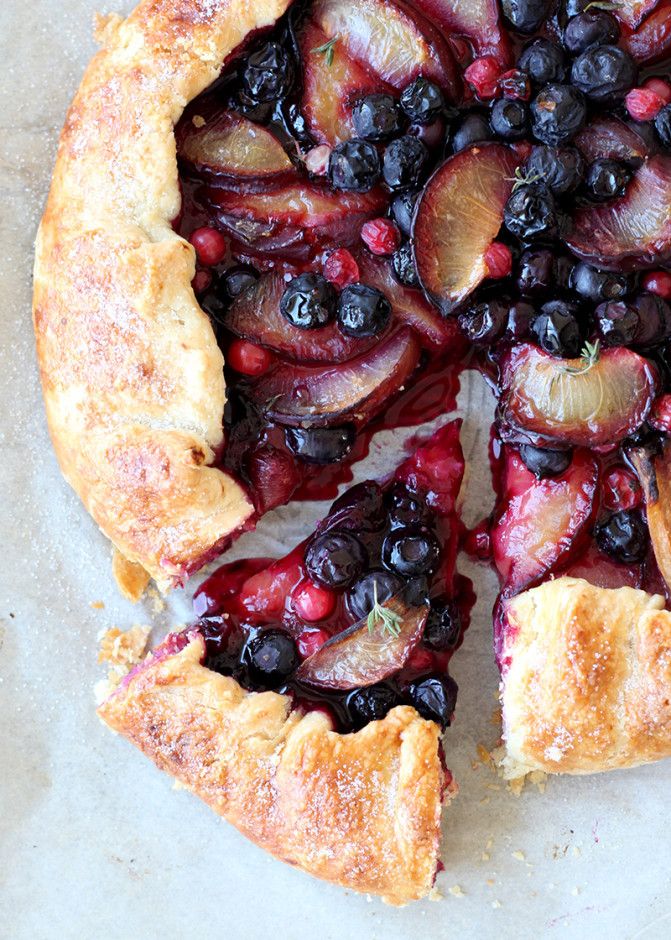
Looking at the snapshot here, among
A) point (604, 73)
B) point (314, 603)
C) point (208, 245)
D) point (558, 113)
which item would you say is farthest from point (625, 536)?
point (208, 245)

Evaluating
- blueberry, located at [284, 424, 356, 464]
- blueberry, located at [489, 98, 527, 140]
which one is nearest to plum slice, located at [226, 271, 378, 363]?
blueberry, located at [284, 424, 356, 464]

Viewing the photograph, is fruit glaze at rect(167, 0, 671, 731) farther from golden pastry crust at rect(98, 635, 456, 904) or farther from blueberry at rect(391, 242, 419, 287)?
golden pastry crust at rect(98, 635, 456, 904)

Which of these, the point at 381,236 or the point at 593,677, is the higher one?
the point at 381,236

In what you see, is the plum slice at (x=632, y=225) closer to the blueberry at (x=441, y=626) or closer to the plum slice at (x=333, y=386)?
the plum slice at (x=333, y=386)

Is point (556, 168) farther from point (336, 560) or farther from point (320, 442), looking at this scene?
point (336, 560)

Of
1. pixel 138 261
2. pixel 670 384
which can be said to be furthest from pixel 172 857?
pixel 670 384

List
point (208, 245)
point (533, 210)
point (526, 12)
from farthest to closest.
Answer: point (208, 245) < point (526, 12) < point (533, 210)
